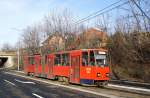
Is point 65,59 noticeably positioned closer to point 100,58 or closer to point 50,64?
point 100,58

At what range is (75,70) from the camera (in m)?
28.3

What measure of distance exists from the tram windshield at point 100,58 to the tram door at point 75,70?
1.72 metres

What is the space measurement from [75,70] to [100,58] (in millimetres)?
2601

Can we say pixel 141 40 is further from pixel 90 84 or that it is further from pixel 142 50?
pixel 90 84

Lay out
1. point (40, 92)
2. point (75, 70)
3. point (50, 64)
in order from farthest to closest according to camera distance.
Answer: point (50, 64) → point (75, 70) → point (40, 92)

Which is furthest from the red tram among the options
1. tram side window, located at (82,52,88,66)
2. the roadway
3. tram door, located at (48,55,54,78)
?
the roadway

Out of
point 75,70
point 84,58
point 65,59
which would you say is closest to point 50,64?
point 65,59

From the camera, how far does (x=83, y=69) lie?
1061 inches

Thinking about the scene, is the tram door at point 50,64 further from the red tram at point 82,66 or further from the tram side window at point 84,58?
the tram side window at point 84,58

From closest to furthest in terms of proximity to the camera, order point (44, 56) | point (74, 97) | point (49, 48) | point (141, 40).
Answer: point (74, 97) → point (44, 56) → point (141, 40) → point (49, 48)

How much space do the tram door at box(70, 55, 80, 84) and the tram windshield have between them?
1716 millimetres

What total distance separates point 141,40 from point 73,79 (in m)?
18.5

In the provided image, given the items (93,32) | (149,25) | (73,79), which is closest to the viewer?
(73,79)

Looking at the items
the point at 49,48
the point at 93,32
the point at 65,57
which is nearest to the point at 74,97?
the point at 65,57
